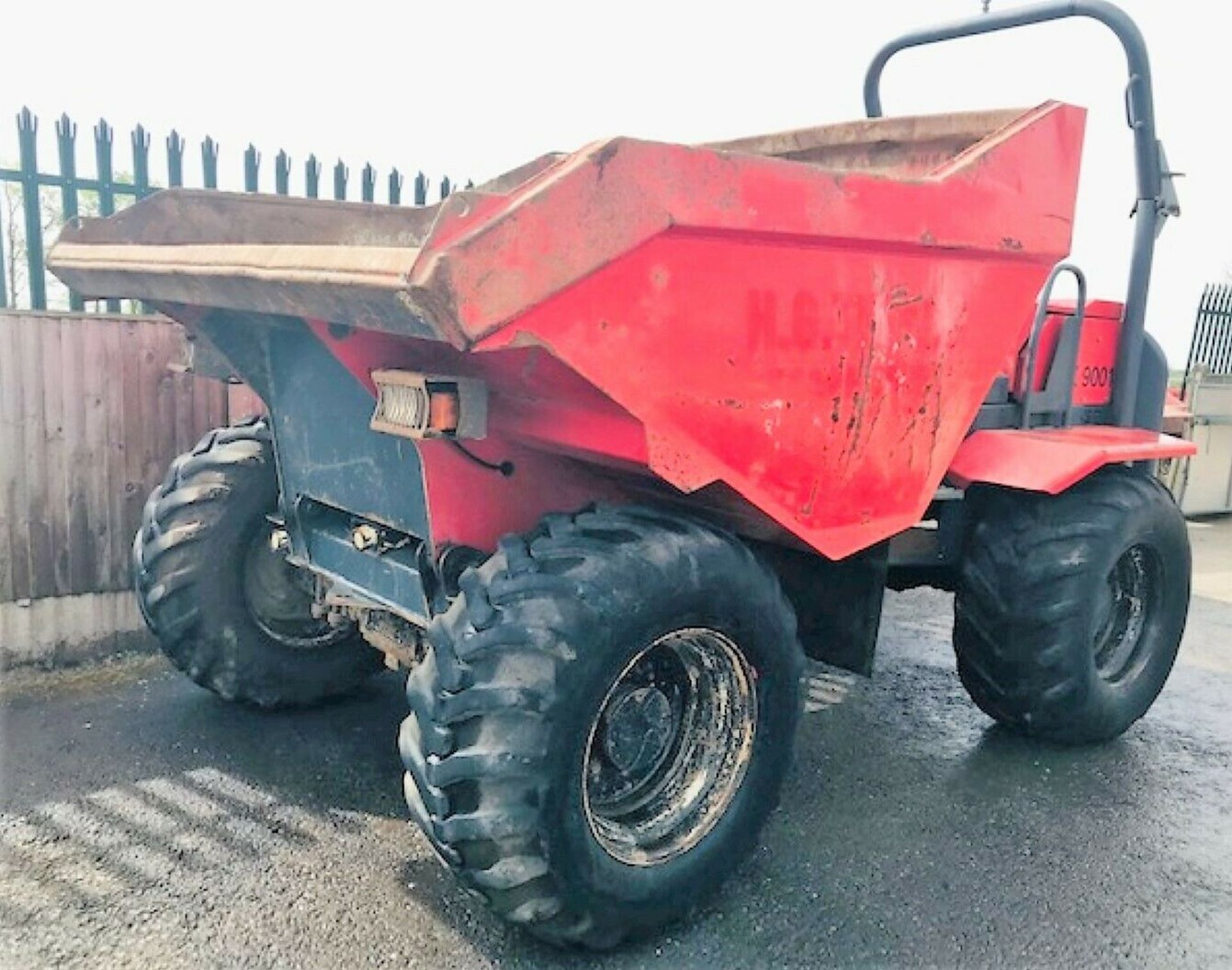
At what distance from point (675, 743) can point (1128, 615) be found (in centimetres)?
223

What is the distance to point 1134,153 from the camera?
3.90 m

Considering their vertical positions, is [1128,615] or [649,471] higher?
[649,471]

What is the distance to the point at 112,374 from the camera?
445 cm

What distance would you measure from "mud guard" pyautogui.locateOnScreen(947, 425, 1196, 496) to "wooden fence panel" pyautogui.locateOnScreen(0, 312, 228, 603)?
328cm

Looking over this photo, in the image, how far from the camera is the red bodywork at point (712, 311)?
2018mm

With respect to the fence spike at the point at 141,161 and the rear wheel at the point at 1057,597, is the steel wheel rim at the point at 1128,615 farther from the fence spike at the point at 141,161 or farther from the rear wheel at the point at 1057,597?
the fence spike at the point at 141,161

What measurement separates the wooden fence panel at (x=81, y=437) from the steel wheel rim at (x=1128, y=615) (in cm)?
388

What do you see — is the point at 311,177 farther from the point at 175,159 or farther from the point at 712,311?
the point at 712,311

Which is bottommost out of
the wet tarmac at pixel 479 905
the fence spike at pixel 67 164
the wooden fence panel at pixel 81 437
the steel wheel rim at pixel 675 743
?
the wet tarmac at pixel 479 905

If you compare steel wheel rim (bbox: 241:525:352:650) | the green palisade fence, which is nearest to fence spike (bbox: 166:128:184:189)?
the green palisade fence

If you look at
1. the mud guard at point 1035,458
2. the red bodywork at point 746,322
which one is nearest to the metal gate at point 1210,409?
the mud guard at point 1035,458

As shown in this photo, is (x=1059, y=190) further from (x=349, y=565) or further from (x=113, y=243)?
(x=113, y=243)

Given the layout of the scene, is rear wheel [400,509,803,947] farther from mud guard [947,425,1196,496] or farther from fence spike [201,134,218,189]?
fence spike [201,134,218,189]

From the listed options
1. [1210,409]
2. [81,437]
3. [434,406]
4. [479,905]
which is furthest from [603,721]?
[1210,409]
